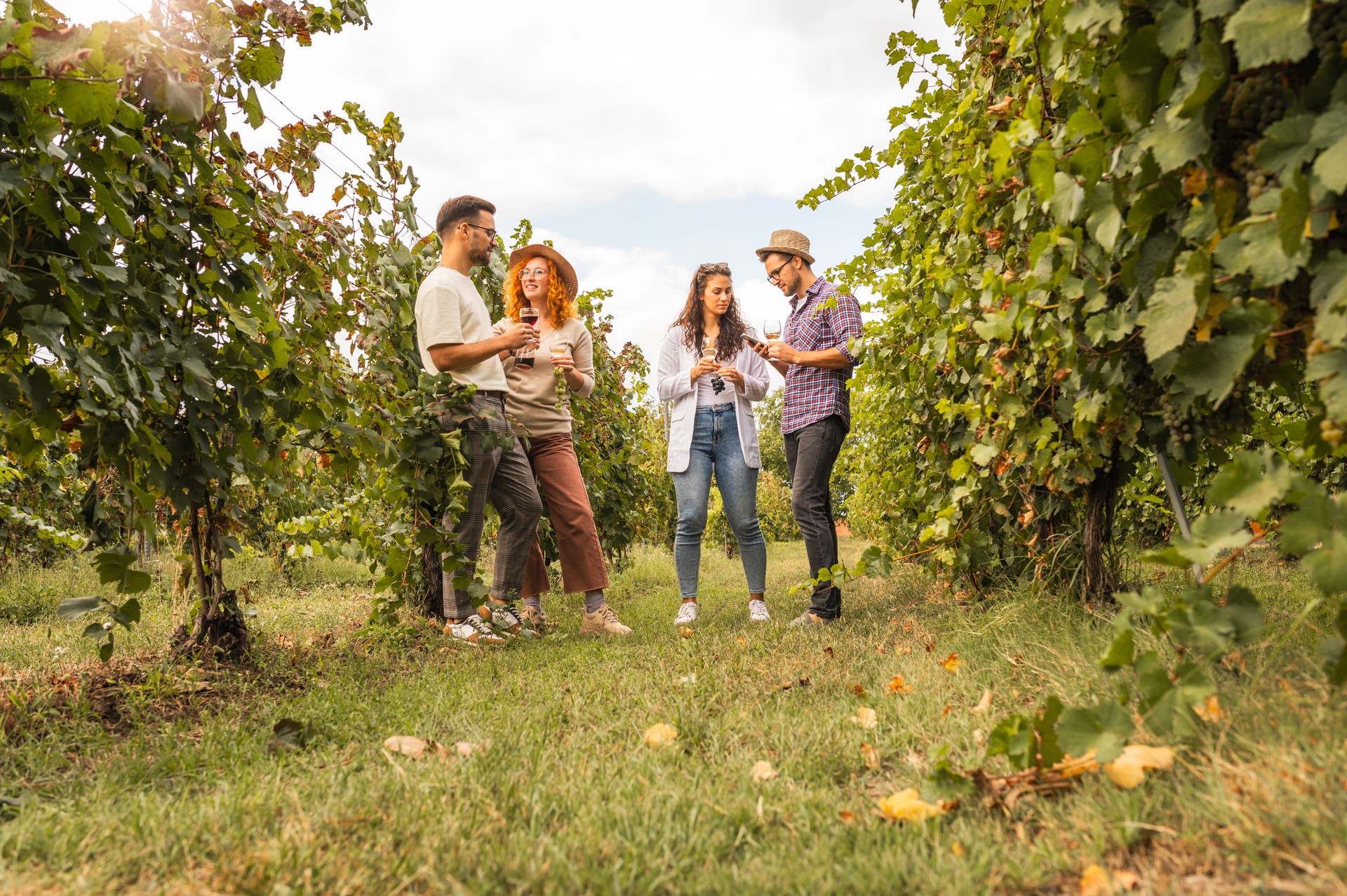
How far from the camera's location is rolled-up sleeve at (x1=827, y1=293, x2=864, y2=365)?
394 cm

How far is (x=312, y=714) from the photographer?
2.22m

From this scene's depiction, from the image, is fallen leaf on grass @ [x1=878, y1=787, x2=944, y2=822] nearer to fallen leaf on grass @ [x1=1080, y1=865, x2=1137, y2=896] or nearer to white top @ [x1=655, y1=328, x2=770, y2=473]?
fallen leaf on grass @ [x1=1080, y1=865, x2=1137, y2=896]

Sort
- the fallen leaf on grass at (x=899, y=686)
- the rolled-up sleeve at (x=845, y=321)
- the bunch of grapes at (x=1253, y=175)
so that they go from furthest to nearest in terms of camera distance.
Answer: the rolled-up sleeve at (x=845, y=321) → the fallen leaf on grass at (x=899, y=686) → the bunch of grapes at (x=1253, y=175)

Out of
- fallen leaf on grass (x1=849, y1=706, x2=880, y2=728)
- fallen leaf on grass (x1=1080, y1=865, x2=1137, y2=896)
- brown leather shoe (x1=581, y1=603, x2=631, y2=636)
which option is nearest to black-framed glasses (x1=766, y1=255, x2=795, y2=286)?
brown leather shoe (x1=581, y1=603, x2=631, y2=636)

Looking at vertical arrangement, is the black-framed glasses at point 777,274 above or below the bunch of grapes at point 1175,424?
above

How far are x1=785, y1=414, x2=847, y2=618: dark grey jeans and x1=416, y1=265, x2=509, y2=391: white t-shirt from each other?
5.13 feet

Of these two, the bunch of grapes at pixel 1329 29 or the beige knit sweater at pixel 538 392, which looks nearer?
the bunch of grapes at pixel 1329 29

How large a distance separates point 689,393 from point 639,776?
2.81 meters

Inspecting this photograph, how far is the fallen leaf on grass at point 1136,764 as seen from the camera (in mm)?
1271

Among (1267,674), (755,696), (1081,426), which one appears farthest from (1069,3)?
(755,696)

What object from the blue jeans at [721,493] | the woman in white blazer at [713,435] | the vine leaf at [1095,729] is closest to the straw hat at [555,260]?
the woman in white blazer at [713,435]

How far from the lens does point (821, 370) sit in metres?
3.93

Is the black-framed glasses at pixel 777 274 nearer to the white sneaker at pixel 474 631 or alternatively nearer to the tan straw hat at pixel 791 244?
the tan straw hat at pixel 791 244

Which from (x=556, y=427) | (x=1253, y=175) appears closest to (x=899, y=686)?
(x=1253, y=175)
